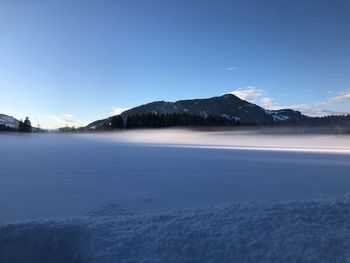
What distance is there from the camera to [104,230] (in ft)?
15.8

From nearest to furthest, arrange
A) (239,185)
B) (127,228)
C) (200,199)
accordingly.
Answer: (127,228) → (200,199) → (239,185)

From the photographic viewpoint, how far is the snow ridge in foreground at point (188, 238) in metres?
4.25

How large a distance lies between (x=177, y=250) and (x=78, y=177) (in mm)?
6046

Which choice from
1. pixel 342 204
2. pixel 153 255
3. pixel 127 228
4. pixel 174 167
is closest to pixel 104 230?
pixel 127 228

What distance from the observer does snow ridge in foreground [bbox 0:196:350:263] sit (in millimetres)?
4250

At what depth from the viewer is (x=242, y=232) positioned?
4.74m

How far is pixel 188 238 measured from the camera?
15.1 ft

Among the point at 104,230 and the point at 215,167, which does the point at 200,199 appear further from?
the point at 215,167

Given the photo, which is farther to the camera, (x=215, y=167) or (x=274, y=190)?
(x=215, y=167)

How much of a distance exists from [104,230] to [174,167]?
7.32 m

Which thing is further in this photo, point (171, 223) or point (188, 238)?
point (171, 223)

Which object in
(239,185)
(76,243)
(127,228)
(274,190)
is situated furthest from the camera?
(239,185)

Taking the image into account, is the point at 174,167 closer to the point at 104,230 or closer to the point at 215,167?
the point at 215,167

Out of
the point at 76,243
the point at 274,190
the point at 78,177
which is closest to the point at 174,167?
the point at 78,177
